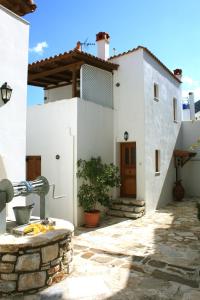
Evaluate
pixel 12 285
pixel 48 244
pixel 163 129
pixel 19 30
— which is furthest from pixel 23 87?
pixel 163 129

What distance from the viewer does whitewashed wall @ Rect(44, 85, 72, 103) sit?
45.4 ft

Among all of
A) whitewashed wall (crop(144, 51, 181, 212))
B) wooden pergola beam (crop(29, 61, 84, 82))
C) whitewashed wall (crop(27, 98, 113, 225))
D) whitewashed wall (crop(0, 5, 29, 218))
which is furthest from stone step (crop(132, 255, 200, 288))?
wooden pergola beam (crop(29, 61, 84, 82))

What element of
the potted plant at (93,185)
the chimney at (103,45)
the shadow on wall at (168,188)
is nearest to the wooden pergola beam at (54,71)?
the chimney at (103,45)

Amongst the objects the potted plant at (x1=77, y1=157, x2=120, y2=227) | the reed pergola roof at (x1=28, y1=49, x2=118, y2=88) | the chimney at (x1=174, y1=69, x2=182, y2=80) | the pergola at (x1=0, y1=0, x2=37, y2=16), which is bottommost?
the potted plant at (x1=77, y1=157, x2=120, y2=227)

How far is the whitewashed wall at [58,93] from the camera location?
545 inches

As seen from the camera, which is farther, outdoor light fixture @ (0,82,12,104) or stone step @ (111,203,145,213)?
stone step @ (111,203,145,213)

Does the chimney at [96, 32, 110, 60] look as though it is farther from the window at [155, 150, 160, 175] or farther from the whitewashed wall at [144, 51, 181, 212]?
the window at [155, 150, 160, 175]

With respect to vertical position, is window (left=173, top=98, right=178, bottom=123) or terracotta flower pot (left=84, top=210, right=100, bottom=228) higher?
window (left=173, top=98, right=178, bottom=123)

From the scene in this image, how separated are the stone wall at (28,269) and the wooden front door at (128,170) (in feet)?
25.5

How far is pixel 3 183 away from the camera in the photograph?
17.2ft

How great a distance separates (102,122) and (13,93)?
5.75 metres

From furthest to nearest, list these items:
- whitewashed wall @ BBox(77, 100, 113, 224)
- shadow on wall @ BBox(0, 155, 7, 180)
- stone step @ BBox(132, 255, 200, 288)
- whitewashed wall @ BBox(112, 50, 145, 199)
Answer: whitewashed wall @ BBox(112, 50, 145, 199), whitewashed wall @ BBox(77, 100, 113, 224), shadow on wall @ BBox(0, 155, 7, 180), stone step @ BBox(132, 255, 200, 288)

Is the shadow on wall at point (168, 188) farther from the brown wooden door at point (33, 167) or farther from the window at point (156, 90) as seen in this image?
the brown wooden door at point (33, 167)

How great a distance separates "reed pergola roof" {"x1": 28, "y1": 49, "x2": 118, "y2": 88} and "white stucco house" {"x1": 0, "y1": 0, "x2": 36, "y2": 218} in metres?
3.62
